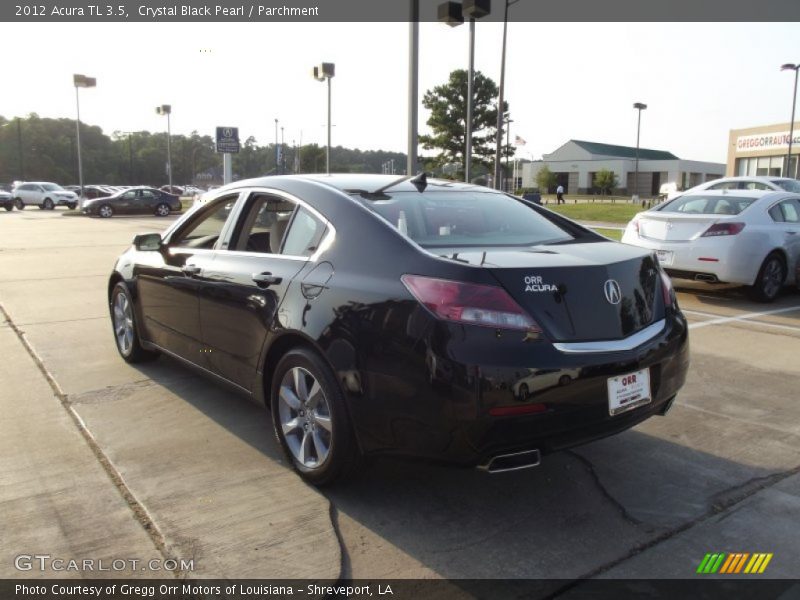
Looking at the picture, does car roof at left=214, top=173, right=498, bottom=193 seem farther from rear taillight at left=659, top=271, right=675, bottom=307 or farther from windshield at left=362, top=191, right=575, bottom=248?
rear taillight at left=659, top=271, right=675, bottom=307

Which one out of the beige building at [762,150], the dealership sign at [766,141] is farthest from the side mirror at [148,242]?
the dealership sign at [766,141]

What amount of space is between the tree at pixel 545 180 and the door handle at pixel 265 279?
8147 cm

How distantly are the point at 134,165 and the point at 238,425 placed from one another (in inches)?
4352

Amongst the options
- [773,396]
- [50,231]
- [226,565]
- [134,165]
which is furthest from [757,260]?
[134,165]

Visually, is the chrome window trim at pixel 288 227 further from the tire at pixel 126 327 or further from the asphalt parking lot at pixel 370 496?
the tire at pixel 126 327

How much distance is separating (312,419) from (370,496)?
1.56 feet

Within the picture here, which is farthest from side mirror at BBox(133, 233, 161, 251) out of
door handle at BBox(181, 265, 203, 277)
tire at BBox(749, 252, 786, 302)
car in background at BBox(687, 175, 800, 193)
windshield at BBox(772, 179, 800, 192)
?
windshield at BBox(772, 179, 800, 192)

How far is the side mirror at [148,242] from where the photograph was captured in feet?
16.6

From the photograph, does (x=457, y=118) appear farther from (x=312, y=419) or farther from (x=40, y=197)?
(x=312, y=419)

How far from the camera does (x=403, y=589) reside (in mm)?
2598

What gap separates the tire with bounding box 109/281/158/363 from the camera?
541 centimetres

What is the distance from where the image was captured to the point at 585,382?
112 inches

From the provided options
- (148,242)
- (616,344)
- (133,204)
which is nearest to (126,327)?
(148,242)

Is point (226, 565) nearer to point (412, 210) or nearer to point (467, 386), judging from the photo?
point (467, 386)
